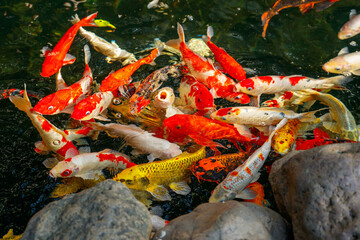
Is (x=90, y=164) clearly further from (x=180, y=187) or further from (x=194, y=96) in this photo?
(x=194, y=96)

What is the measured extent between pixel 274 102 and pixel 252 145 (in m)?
0.85

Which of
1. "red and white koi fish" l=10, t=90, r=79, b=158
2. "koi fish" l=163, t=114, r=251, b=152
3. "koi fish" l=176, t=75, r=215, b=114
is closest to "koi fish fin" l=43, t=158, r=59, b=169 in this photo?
"red and white koi fish" l=10, t=90, r=79, b=158

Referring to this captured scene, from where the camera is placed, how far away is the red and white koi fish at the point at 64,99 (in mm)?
4305

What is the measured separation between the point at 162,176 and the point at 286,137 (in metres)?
1.61

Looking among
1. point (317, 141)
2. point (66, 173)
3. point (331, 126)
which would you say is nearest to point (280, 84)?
point (331, 126)

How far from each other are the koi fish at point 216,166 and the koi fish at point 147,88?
1.18 meters

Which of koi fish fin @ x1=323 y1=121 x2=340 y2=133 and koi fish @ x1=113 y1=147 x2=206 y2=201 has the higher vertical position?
koi fish fin @ x1=323 y1=121 x2=340 y2=133

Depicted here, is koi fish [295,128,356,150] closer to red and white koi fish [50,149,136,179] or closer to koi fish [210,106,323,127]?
koi fish [210,106,323,127]

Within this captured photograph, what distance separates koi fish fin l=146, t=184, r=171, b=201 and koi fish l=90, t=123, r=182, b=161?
0.40 meters

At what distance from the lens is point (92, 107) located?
4.38 m

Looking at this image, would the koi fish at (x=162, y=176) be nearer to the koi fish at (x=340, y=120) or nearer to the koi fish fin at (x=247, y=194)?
the koi fish fin at (x=247, y=194)

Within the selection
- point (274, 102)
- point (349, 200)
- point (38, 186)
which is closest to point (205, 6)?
point (274, 102)

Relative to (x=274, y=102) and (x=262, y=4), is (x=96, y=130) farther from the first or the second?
(x=262, y=4)

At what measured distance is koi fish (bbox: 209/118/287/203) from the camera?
370cm
